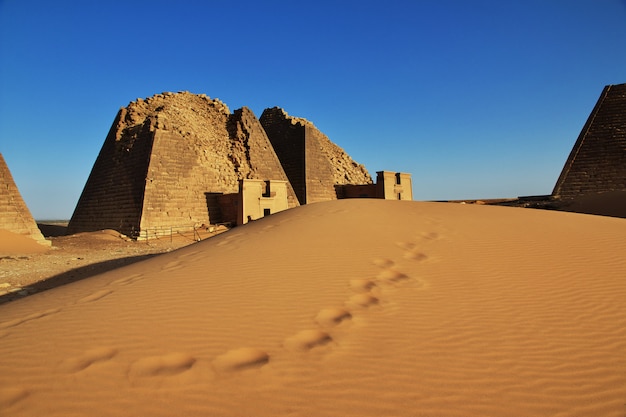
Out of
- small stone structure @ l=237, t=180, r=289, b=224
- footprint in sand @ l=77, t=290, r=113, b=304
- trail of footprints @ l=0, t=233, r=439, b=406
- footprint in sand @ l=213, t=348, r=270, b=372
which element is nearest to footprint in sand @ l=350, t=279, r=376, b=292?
trail of footprints @ l=0, t=233, r=439, b=406

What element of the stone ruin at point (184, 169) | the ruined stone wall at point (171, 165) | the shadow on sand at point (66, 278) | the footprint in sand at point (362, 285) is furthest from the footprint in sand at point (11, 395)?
the ruined stone wall at point (171, 165)

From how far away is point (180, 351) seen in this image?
278 cm

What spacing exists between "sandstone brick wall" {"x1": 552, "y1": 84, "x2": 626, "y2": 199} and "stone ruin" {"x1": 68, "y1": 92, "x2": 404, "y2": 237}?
18.0m

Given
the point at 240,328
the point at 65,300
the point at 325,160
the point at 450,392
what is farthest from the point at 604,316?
the point at 325,160

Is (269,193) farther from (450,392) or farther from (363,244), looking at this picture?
(450,392)

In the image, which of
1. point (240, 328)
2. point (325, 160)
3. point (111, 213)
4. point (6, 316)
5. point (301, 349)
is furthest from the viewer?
point (325, 160)

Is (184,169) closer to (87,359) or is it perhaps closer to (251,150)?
(251,150)

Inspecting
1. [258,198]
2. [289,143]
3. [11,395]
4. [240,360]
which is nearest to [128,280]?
[11,395]

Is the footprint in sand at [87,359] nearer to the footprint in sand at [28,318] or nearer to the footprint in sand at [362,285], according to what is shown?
the footprint in sand at [28,318]

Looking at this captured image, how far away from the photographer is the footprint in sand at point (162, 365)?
248cm

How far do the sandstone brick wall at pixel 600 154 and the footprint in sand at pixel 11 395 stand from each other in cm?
2909

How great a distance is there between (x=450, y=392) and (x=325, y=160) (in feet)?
101

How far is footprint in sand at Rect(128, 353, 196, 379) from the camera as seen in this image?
2482mm

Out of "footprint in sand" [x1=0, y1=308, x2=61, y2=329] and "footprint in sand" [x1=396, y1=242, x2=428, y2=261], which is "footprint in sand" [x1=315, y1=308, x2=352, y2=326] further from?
"footprint in sand" [x1=0, y1=308, x2=61, y2=329]
